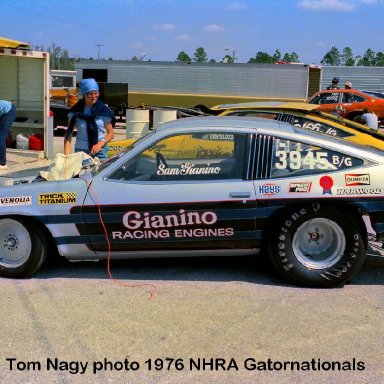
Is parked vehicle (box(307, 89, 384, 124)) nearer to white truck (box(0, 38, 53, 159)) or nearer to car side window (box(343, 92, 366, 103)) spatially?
car side window (box(343, 92, 366, 103))

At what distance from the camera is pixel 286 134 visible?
4699 millimetres

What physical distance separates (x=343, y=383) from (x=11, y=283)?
2.87 meters

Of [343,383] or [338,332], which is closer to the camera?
[343,383]

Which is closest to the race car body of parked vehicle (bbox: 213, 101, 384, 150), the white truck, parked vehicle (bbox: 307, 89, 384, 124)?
parked vehicle (bbox: 307, 89, 384, 124)

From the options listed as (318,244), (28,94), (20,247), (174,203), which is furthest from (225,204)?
(28,94)

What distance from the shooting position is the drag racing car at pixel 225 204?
14.9 feet

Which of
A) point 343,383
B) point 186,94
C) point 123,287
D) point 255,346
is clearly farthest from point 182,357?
point 186,94

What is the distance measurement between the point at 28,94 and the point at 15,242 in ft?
28.8

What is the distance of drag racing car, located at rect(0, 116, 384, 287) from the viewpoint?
4.55 meters

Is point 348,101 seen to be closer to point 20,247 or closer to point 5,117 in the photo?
point 5,117

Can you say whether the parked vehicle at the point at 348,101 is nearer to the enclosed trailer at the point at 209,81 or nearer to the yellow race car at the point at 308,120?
the enclosed trailer at the point at 209,81

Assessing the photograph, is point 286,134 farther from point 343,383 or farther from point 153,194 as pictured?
point 343,383

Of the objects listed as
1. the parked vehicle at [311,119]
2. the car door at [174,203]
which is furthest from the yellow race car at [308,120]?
the car door at [174,203]

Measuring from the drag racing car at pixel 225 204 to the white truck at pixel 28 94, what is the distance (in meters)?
7.65
